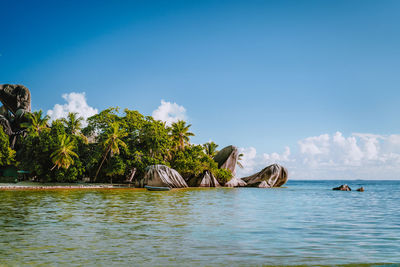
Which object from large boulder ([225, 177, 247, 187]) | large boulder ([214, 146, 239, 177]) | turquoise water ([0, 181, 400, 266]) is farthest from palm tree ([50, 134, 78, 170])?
turquoise water ([0, 181, 400, 266])

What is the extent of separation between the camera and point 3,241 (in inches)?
317

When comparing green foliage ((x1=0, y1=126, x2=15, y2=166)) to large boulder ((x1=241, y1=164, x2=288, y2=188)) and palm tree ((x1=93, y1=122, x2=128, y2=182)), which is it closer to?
palm tree ((x1=93, y1=122, x2=128, y2=182))

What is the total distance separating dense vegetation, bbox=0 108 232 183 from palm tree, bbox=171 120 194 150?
14 centimetres

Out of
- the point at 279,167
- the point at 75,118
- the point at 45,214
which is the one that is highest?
the point at 75,118

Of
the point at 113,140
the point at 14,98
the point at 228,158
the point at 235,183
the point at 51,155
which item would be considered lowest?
the point at 235,183

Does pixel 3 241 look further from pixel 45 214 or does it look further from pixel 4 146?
pixel 4 146

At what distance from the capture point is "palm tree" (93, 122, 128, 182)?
40.5 metres

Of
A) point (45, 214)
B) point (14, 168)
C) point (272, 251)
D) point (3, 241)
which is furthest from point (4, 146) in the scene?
point (272, 251)

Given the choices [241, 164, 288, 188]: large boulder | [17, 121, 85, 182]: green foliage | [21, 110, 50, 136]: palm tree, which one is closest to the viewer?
[17, 121, 85, 182]: green foliage

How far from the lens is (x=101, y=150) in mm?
43188

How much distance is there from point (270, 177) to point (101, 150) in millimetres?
29063

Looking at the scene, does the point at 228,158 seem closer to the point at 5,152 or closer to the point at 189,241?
the point at 5,152

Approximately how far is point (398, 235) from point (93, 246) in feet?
28.5

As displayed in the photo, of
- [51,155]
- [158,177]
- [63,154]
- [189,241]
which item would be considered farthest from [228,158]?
[189,241]
